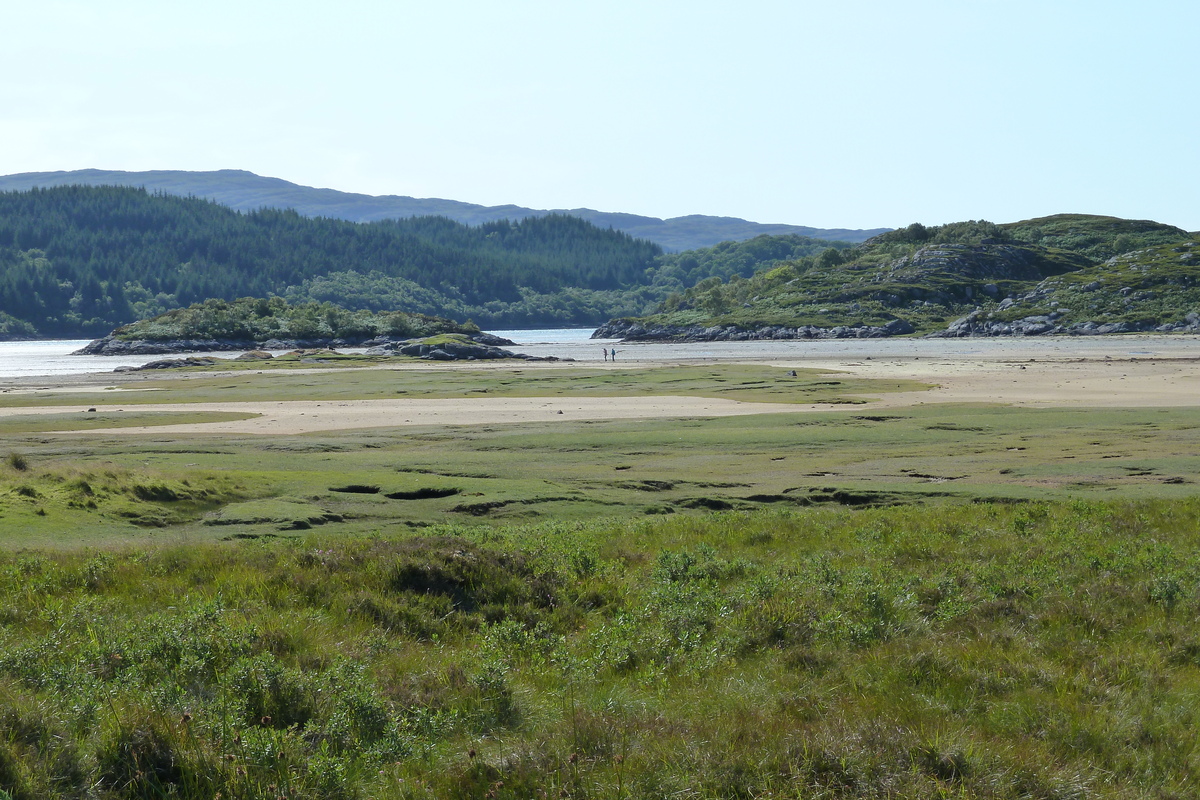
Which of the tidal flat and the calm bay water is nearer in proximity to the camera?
the tidal flat

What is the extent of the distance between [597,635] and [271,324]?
169 metres

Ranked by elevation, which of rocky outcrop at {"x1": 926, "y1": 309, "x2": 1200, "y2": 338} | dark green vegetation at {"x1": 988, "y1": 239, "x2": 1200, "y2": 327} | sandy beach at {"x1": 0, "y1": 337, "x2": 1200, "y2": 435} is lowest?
sandy beach at {"x1": 0, "y1": 337, "x2": 1200, "y2": 435}

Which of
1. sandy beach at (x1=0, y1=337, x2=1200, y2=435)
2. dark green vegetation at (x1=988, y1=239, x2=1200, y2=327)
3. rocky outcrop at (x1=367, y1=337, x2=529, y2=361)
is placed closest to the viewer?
sandy beach at (x1=0, y1=337, x2=1200, y2=435)

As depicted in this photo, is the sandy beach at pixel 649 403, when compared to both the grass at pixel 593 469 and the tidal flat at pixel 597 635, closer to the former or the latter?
the grass at pixel 593 469

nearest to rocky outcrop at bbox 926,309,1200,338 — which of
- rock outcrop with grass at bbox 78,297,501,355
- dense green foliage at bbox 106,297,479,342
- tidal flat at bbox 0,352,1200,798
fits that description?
rock outcrop with grass at bbox 78,297,501,355

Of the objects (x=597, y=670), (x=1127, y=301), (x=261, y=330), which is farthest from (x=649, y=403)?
(x=1127, y=301)

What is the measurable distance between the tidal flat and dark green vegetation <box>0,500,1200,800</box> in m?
0.03

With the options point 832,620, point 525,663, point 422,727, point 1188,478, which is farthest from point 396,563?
point 1188,478

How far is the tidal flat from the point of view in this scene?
20.0 ft

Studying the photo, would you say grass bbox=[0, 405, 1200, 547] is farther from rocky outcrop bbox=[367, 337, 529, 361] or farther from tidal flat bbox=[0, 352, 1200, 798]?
rocky outcrop bbox=[367, 337, 529, 361]

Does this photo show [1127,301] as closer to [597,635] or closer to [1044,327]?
[1044,327]

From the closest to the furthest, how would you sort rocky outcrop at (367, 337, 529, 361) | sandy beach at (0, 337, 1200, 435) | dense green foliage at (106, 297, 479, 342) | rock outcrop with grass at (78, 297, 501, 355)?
sandy beach at (0, 337, 1200, 435), rocky outcrop at (367, 337, 529, 361), rock outcrop with grass at (78, 297, 501, 355), dense green foliage at (106, 297, 479, 342)

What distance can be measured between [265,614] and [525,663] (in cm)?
292

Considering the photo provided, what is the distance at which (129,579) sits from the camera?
11023 millimetres
